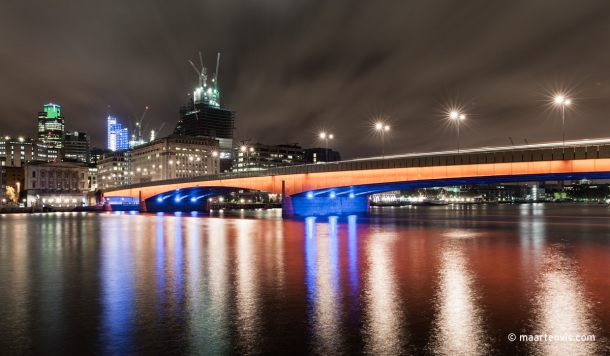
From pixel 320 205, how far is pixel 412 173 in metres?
28.2

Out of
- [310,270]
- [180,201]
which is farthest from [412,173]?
[180,201]

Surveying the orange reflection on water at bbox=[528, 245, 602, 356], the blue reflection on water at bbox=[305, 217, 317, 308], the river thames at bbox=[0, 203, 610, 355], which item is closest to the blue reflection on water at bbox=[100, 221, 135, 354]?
the river thames at bbox=[0, 203, 610, 355]

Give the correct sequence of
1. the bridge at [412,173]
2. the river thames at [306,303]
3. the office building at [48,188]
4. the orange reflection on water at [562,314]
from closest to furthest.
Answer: the orange reflection on water at [562,314], the river thames at [306,303], the bridge at [412,173], the office building at [48,188]

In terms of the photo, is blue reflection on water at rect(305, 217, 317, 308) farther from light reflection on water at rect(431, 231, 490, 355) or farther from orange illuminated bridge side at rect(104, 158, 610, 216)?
orange illuminated bridge side at rect(104, 158, 610, 216)

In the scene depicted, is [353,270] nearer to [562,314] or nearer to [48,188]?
[562,314]

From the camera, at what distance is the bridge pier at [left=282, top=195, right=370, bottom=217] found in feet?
275

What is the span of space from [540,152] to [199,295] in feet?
165

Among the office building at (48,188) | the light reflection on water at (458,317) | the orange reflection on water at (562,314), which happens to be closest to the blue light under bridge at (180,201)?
the office building at (48,188)

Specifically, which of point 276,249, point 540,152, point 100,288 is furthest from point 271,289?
point 540,152

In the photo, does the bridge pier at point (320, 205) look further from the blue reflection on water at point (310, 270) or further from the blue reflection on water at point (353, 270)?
the blue reflection on water at point (353, 270)

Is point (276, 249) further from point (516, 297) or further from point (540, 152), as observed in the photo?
point (540, 152)

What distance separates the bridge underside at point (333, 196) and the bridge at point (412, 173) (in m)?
0.14

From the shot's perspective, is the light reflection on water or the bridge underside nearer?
the light reflection on water

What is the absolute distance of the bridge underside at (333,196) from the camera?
2443 inches
